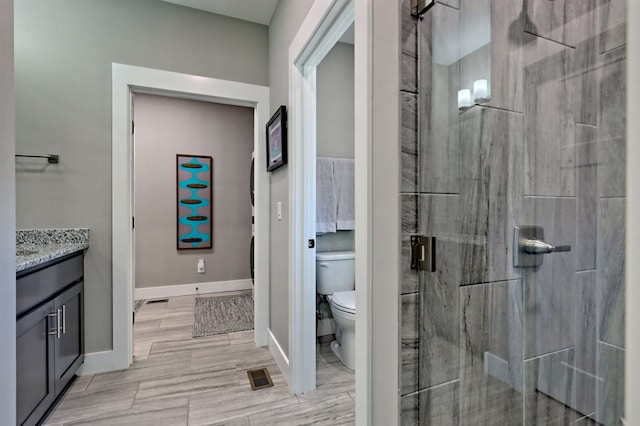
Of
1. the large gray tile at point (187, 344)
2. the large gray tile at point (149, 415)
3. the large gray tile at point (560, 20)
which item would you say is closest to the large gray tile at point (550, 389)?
the large gray tile at point (560, 20)

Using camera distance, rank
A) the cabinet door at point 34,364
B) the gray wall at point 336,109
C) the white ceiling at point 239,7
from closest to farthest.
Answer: the cabinet door at point 34,364, the white ceiling at point 239,7, the gray wall at point 336,109

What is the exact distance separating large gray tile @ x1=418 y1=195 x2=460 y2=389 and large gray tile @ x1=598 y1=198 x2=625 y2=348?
1.11 ft

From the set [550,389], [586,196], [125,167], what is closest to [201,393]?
[125,167]

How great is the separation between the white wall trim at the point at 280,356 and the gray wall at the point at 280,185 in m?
0.04

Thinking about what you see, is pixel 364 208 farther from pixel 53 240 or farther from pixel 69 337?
pixel 53 240

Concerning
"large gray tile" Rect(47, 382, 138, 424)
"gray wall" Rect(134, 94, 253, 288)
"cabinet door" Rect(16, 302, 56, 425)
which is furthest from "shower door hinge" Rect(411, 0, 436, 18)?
"gray wall" Rect(134, 94, 253, 288)

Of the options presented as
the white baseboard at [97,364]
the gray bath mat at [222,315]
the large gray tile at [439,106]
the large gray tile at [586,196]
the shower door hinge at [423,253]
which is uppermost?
the large gray tile at [439,106]

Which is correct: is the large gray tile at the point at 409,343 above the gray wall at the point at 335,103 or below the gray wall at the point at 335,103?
below

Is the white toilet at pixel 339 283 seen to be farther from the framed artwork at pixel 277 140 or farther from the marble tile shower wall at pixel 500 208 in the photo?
the marble tile shower wall at pixel 500 208

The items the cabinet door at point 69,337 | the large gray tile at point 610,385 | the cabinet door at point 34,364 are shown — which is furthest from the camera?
the cabinet door at point 69,337

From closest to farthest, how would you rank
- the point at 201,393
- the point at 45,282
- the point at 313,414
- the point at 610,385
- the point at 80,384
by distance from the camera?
the point at 610,385, the point at 45,282, the point at 313,414, the point at 201,393, the point at 80,384

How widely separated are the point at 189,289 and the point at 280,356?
87.6 inches

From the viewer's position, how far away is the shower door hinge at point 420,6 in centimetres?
85

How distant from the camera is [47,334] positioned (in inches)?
58.8
